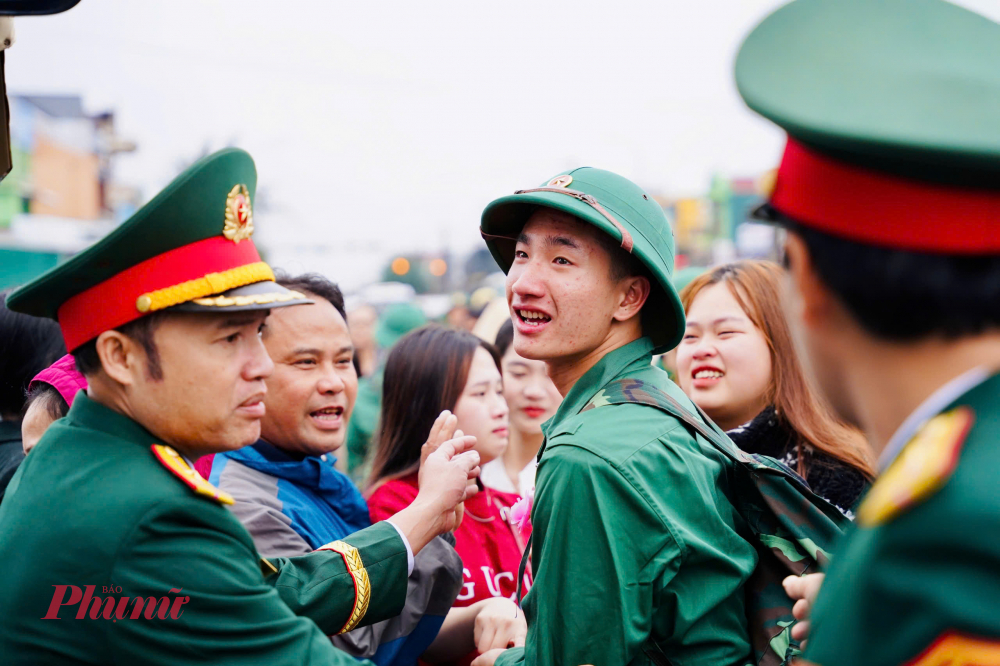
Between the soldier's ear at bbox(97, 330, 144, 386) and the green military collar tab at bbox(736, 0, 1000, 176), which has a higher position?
the green military collar tab at bbox(736, 0, 1000, 176)

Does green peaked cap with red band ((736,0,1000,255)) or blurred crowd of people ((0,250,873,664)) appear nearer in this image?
green peaked cap with red band ((736,0,1000,255))

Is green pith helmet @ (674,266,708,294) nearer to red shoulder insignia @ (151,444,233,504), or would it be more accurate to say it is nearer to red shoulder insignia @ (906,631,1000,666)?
red shoulder insignia @ (151,444,233,504)

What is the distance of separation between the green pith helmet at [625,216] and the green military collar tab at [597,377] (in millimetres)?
176

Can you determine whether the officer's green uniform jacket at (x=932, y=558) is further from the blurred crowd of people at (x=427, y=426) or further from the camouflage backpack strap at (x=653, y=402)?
the blurred crowd of people at (x=427, y=426)

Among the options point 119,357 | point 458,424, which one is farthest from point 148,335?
point 458,424

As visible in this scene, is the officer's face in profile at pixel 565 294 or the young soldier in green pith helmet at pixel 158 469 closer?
the young soldier in green pith helmet at pixel 158 469

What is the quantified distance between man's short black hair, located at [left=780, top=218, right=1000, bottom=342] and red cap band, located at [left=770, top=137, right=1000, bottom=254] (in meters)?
0.02

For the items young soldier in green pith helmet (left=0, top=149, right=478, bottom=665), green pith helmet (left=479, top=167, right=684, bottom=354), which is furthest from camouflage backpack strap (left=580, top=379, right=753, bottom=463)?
young soldier in green pith helmet (left=0, top=149, right=478, bottom=665)

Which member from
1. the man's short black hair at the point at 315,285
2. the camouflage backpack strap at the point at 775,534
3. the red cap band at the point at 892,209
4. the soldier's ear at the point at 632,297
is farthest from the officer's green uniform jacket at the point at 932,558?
the man's short black hair at the point at 315,285

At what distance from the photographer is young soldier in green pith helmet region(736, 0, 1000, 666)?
109 centimetres

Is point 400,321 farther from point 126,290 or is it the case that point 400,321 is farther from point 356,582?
point 126,290

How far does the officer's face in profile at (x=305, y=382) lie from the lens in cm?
323

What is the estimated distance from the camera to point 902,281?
4.07ft

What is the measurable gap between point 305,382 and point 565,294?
1.20 meters
